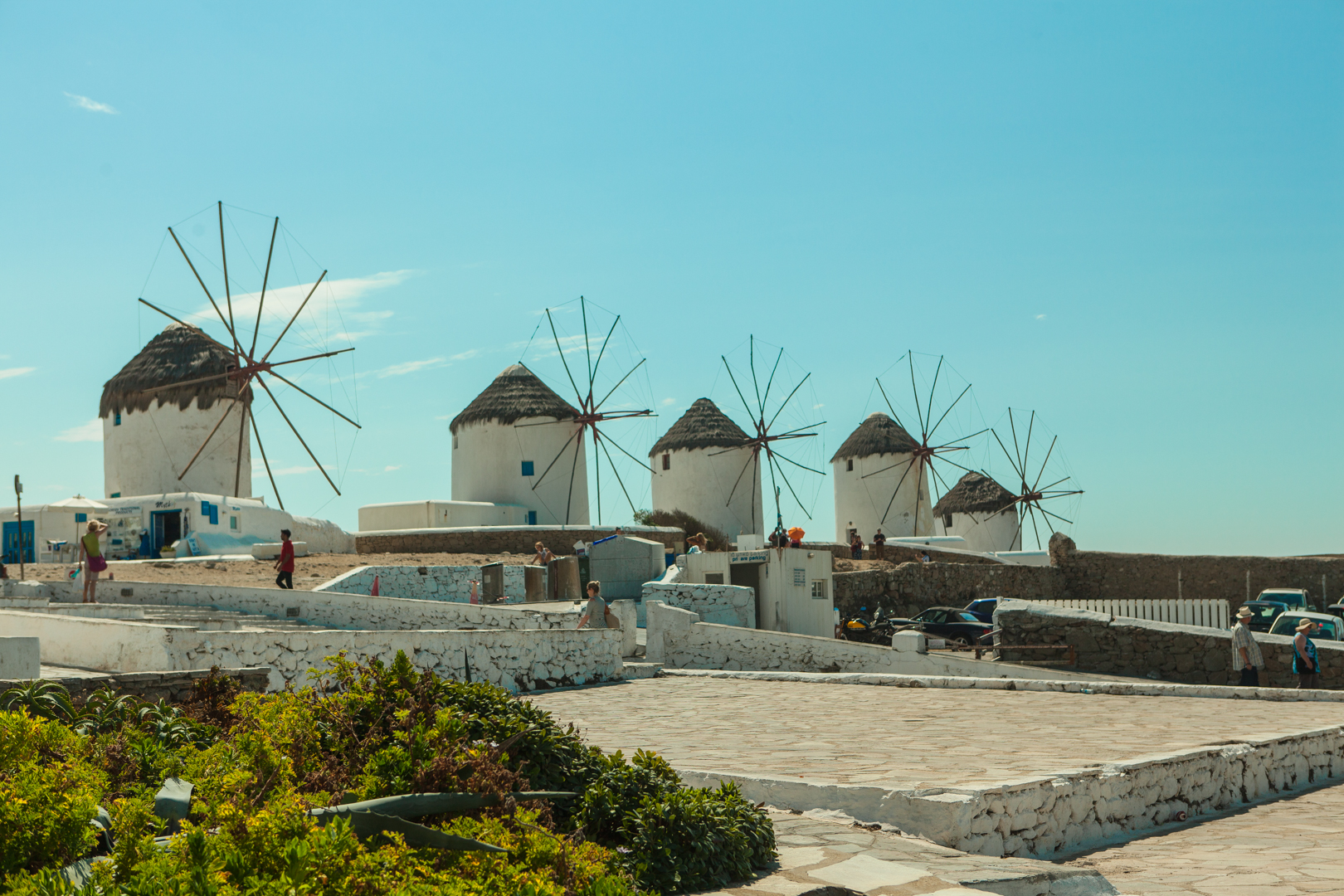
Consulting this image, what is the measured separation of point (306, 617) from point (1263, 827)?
40.4 ft

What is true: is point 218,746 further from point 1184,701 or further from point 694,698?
point 1184,701

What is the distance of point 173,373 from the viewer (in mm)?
31391

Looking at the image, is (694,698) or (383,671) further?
(694,698)

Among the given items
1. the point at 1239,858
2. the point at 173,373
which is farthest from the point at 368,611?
the point at 173,373

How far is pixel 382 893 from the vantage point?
2908 mm

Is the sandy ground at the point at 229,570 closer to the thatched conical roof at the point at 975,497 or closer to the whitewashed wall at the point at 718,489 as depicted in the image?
the whitewashed wall at the point at 718,489

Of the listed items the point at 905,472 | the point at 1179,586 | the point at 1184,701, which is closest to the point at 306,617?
the point at 1184,701

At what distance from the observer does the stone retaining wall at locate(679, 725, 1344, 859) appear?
188 inches

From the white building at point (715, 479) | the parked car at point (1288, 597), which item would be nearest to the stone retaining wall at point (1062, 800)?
the parked car at point (1288, 597)

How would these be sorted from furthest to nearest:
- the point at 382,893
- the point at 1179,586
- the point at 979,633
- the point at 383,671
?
1. the point at 1179,586
2. the point at 979,633
3. the point at 383,671
4. the point at 382,893

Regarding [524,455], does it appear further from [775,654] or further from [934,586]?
[775,654]

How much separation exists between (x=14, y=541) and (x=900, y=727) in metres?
26.2

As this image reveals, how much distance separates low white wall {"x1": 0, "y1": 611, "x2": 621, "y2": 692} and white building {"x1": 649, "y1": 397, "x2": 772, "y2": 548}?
29344mm

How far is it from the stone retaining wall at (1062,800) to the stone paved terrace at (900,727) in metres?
0.21
